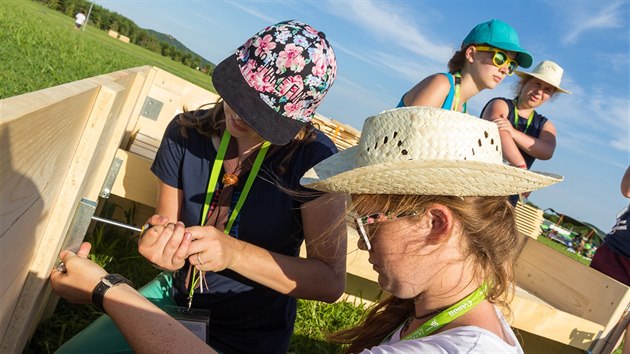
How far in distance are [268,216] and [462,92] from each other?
2.09 metres

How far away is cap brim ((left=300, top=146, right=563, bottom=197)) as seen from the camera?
166 cm

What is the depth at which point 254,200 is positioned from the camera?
8.27 ft


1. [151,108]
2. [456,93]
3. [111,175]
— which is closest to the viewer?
[111,175]

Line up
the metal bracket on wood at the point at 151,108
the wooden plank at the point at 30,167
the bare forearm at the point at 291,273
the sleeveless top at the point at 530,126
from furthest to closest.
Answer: the sleeveless top at the point at 530,126, the metal bracket on wood at the point at 151,108, the bare forearm at the point at 291,273, the wooden plank at the point at 30,167

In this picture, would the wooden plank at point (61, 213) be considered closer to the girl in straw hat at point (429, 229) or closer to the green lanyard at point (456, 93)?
the girl in straw hat at point (429, 229)

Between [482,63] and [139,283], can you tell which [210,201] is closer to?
[139,283]

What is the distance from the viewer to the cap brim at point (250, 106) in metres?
2.22

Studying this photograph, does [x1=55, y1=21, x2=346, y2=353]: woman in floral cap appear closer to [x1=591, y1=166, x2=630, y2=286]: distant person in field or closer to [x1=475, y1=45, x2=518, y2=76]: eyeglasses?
[x1=475, y1=45, x2=518, y2=76]: eyeglasses

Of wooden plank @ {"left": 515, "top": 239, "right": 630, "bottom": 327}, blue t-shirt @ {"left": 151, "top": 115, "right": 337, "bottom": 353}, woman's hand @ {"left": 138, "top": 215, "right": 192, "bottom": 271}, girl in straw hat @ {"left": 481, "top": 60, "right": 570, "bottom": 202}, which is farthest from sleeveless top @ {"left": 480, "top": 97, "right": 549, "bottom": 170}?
woman's hand @ {"left": 138, "top": 215, "right": 192, "bottom": 271}

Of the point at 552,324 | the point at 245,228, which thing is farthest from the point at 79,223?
the point at 552,324

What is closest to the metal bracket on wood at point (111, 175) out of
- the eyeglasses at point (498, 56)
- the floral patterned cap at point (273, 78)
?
the floral patterned cap at point (273, 78)

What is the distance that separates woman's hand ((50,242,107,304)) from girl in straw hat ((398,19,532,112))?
247cm

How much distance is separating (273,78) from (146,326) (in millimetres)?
1022

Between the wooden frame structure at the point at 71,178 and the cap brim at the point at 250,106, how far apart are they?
0.40m
